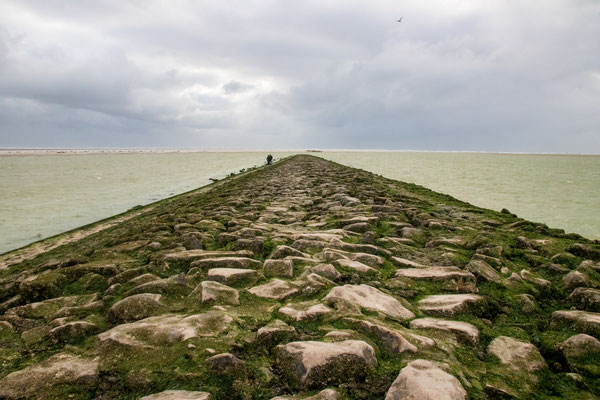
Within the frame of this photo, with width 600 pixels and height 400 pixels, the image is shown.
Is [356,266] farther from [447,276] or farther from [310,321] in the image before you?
[310,321]

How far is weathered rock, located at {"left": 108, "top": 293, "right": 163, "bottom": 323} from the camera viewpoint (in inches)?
114

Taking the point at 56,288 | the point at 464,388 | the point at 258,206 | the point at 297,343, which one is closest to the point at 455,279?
the point at 464,388

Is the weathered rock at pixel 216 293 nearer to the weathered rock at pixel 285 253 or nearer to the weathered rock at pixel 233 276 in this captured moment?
the weathered rock at pixel 233 276

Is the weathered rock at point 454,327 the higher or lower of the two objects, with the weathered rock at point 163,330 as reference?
higher

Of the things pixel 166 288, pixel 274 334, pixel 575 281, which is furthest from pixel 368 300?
pixel 575 281

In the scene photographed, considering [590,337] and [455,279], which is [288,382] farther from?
[455,279]

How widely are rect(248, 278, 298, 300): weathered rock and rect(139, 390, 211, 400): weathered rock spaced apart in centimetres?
132

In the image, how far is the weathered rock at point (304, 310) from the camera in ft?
9.29

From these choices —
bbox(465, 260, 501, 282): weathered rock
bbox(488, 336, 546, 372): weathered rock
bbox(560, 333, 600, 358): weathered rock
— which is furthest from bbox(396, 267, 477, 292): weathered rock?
bbox(560, 333, 600, 358): weathered rock

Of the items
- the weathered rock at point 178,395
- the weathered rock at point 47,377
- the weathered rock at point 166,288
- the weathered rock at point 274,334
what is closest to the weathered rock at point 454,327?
the weathered rock at point 274,334

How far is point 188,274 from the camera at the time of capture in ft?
12.5

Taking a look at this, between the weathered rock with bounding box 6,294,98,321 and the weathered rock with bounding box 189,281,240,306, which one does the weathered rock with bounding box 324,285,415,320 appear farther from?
the weathered rock with bounding box 6,294,98,321

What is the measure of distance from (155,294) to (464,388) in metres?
2.57

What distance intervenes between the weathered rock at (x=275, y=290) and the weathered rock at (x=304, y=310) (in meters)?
0.20
